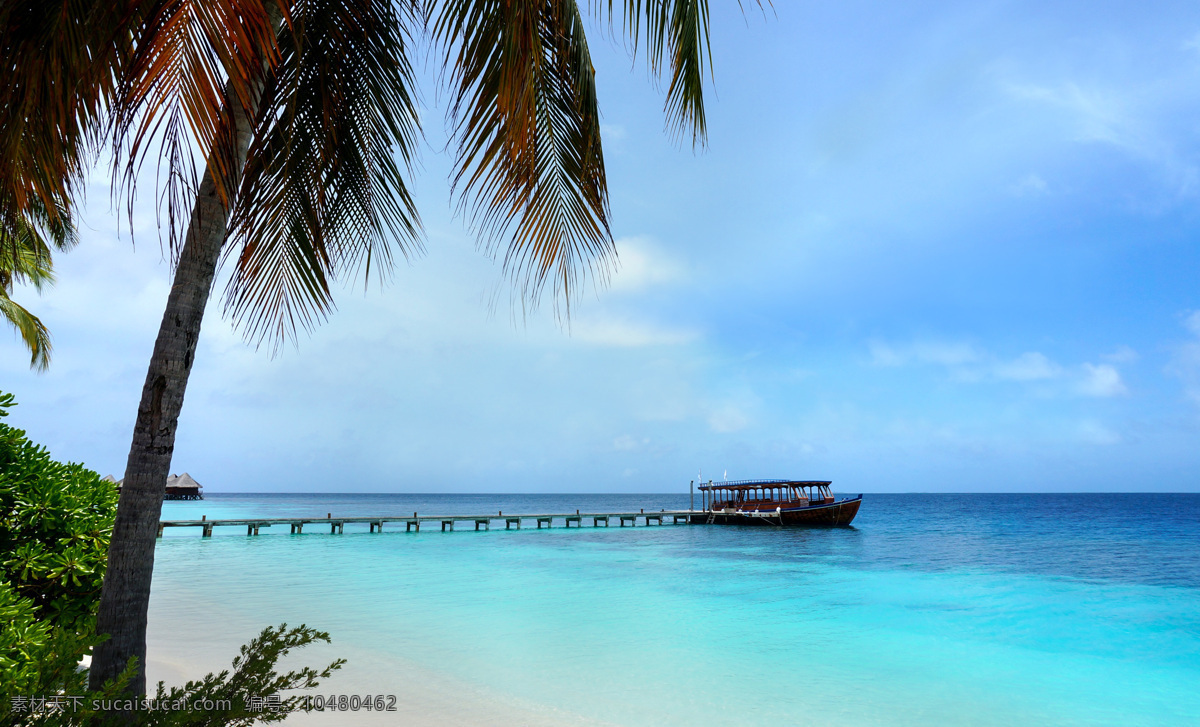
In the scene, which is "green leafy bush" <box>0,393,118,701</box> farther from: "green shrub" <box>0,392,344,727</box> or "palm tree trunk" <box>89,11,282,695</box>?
"palm tree trunk" <box>89,11,282,695</box>

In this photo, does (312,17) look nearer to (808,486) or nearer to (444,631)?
(444,631)

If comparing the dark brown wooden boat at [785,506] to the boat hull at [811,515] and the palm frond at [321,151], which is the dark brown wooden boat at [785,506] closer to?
the boat hull at [811,515]

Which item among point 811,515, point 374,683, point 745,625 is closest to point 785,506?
point 811,515

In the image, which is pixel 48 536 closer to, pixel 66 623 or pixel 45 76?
pixel 66 623

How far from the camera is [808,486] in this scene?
39.2 m

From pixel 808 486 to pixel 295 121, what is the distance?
39103 mm

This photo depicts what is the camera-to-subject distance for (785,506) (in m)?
39.3

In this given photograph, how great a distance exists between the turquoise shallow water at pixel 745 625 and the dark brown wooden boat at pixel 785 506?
41.0 feet

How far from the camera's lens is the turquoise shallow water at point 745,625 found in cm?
830

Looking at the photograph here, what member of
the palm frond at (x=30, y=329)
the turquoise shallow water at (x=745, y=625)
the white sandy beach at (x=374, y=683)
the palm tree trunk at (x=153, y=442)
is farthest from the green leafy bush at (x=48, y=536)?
the palm frond at (x=30, y=329)

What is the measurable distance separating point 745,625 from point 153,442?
457 inches

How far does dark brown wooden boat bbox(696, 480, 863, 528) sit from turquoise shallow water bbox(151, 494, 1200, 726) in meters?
12.5

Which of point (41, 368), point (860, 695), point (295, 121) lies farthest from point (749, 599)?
point (41, 368)

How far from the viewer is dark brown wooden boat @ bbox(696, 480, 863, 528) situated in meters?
38.8
